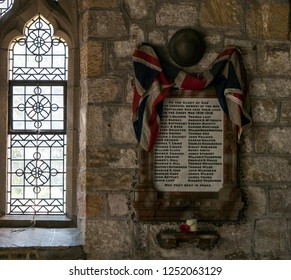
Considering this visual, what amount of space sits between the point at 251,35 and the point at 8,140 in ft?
6.56

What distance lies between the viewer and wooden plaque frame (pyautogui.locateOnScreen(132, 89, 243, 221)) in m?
3.64

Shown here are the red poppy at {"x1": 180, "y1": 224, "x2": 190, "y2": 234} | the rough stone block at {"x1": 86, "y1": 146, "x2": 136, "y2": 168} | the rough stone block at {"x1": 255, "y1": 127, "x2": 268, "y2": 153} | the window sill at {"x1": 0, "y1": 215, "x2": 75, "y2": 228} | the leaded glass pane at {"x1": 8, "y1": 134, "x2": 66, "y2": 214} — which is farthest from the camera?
the leaded glass pane at {"x1": 8, "y1": 134, "x2": 66, "y2": 214}

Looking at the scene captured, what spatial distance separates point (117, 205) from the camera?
144 inches

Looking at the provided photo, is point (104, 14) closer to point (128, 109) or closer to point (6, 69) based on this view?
point (128, 109)

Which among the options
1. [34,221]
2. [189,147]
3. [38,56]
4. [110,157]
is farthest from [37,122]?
[189,147]

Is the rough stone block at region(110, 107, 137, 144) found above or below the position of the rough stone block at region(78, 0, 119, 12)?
below

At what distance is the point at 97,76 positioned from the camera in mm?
3709

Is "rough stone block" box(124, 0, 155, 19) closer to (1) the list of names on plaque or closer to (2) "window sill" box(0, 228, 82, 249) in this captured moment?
(1) the list of names on plaque

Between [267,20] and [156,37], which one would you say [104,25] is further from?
[267,20]

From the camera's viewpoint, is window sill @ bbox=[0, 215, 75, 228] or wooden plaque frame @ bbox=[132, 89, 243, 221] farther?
window sill @ bbox=[0, 215, 75, 228]

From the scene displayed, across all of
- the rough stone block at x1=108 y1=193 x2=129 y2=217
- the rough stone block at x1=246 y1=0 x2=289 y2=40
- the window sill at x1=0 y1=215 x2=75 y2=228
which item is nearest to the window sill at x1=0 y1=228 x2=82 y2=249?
the window sill at x1=0 y1=215 x2=75 y2=228

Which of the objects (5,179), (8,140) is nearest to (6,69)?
(8,140)

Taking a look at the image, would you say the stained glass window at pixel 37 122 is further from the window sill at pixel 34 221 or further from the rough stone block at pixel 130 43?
the rough stone block at pixel 130 43

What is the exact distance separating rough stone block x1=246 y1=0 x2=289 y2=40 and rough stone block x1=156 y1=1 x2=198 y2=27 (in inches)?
15.4
